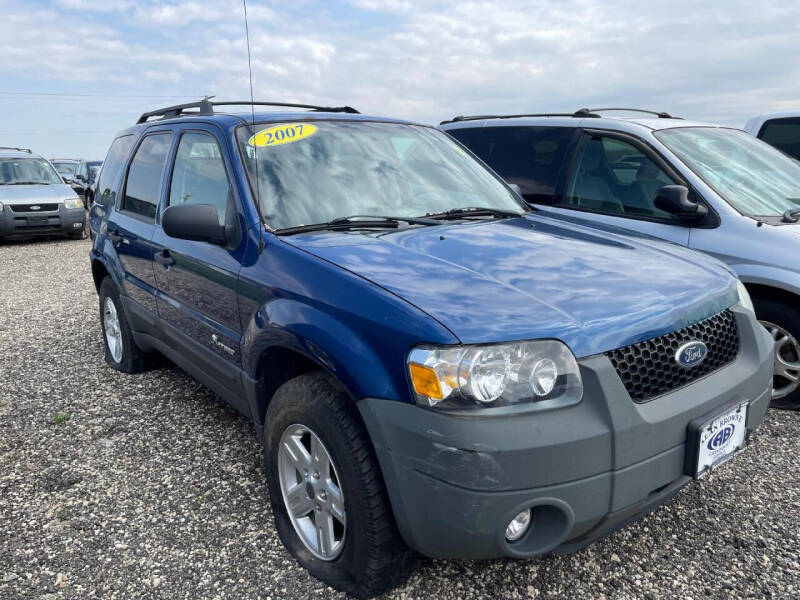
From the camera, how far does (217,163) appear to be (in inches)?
118

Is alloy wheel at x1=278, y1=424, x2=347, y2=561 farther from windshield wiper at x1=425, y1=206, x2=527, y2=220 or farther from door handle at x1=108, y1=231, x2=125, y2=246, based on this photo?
door handle at x1=108, y1=231, x2=125, y2=246

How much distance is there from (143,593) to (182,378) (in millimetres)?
2300

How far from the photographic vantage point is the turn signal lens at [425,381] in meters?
1.78

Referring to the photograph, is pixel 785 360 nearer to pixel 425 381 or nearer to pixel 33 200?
pixel 425 381

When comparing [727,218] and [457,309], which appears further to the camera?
[727,218]

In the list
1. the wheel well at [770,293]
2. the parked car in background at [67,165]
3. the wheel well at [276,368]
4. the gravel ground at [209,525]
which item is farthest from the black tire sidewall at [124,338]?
the parked car in background at [67,165]

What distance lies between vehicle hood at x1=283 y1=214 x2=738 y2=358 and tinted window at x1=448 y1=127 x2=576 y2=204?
6.68ft

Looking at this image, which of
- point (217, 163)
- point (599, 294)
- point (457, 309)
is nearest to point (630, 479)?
point (599, 294)

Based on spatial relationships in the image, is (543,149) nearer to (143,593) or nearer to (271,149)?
(271,149)

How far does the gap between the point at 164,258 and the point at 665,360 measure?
255 cm

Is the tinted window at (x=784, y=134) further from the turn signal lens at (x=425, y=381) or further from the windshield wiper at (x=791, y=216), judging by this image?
the turn signal lens at (x=425, y=381)

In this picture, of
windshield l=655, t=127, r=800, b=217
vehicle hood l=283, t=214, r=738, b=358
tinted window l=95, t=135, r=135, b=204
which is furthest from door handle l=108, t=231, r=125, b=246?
windshield l=655, t=127, r=800, b=217

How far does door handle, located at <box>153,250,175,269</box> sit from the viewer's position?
3291mm

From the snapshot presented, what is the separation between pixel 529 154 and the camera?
4.93m
